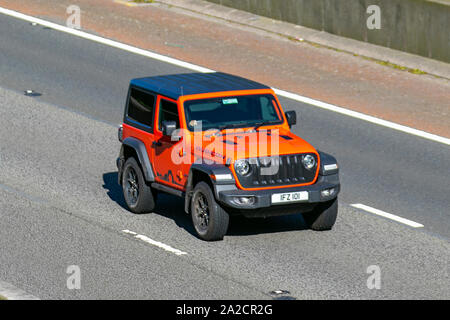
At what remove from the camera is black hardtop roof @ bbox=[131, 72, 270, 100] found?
15062 mm

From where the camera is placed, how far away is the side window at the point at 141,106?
15.3m

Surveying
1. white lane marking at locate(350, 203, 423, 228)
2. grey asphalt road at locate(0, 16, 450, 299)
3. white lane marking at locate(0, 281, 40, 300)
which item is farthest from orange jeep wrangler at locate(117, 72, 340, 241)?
white lane marking at locate(0, 281, 40, 300)

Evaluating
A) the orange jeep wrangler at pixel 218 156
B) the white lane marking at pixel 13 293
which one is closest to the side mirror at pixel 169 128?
the orange jeep wrangler at pixel 218 156

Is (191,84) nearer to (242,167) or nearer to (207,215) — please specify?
(242,167)

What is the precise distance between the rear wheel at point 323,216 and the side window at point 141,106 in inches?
97.8

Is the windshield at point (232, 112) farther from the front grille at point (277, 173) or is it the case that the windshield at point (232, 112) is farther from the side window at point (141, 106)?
the front grille at point (277, 173)

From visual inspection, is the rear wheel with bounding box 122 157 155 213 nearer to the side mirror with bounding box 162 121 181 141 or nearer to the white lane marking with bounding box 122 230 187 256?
the white lane marking with bounding box 122 230 187 256

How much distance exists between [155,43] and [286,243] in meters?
10.9

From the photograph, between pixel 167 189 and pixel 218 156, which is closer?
pixel 218 156

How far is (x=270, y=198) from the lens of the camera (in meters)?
13.8

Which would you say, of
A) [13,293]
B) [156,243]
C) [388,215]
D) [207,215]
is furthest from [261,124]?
[13,293]

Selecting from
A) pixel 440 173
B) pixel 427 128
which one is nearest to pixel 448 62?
pixel 427 128

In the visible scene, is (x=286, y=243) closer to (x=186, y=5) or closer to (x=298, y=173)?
(x=298, y=173)

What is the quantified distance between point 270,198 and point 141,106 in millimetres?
2695
